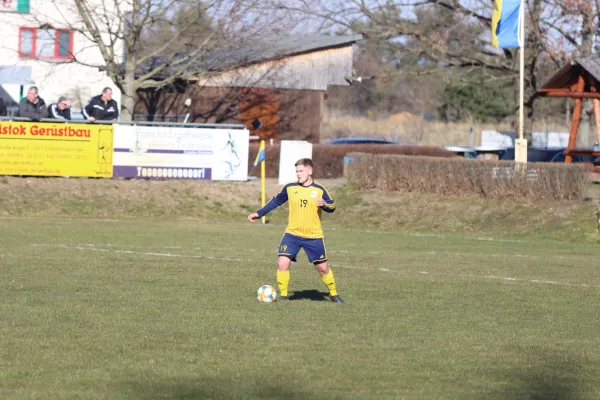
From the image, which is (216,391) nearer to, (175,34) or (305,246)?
(305,246)

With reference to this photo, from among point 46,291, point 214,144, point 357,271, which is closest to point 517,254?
point 357,271

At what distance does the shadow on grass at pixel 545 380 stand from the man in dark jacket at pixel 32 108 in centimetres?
2099

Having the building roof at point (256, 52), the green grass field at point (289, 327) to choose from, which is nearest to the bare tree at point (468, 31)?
the building roof at point (256, 52)

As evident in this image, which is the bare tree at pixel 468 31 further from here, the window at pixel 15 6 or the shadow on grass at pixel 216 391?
the shadow on grass at pixel 216 391

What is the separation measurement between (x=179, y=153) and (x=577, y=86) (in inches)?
505

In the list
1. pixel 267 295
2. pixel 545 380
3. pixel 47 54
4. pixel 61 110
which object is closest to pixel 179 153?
pixel 61 110

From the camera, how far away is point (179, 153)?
29.6m

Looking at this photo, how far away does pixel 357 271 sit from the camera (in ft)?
52.3

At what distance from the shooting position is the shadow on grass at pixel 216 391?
7.21 m

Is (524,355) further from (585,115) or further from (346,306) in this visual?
(585,115)

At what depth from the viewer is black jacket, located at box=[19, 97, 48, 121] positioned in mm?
27578

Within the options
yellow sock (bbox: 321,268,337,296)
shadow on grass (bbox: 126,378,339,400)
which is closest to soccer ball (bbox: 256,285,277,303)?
yellow sock (bbox: 321,268,337,296)

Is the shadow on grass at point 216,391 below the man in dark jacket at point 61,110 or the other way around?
below

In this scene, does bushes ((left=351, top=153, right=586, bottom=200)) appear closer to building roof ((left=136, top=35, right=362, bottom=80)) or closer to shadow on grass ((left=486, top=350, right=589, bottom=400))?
building roof ((left=136, top=35, right=362, bottom=80))
